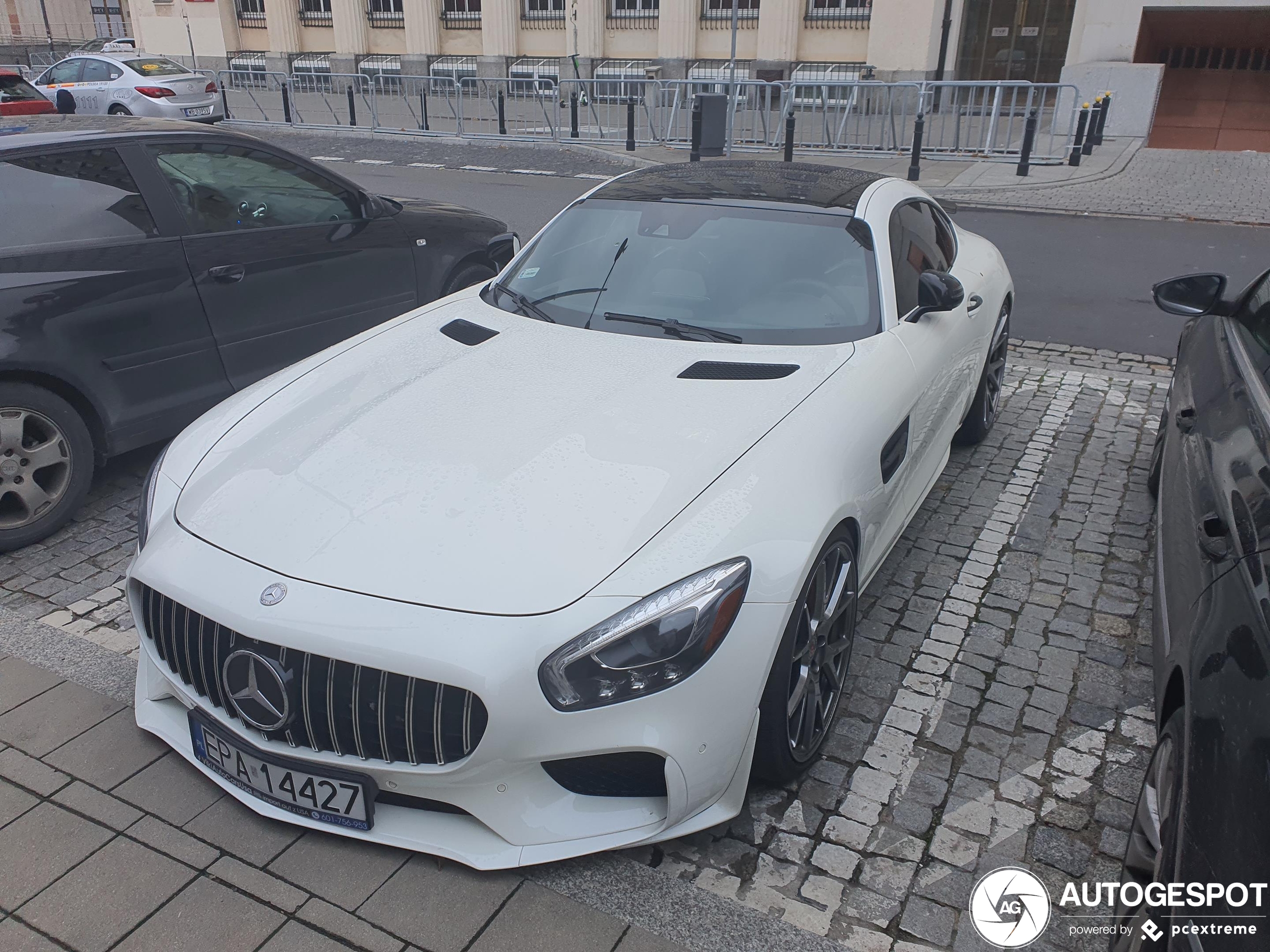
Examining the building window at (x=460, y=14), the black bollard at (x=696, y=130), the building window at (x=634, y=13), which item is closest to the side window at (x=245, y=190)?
the black bollard at (x=696, y=130)

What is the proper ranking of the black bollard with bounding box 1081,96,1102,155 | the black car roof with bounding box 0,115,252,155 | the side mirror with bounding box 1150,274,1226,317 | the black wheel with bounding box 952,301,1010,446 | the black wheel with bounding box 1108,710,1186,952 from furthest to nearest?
the black bollard with bounding box 1081,96,1102,155
the black wheel with bounding box 952,301,1010,446
the black car roof with bounding box 0,115,252,155
the side mirror with bounding box 1150,274,1226,317
the black wheel with bounding box 1108,710,1186,952

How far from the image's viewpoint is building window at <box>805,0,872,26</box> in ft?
80.2

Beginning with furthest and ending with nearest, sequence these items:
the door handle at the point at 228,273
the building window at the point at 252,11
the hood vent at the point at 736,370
A: the building window at the point at 252,11
the door handle at the point at 228,273
the hood vent at the point at 736,370

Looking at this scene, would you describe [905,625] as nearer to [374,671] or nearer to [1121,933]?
[1121,933]

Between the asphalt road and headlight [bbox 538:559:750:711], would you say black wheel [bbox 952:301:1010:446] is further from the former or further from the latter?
headlight [bbox 538:559:750:711]

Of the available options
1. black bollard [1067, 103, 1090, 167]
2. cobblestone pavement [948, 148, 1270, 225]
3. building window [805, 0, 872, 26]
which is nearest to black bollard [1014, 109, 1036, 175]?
cobblestone pavement [948, 148, 1270, 225]

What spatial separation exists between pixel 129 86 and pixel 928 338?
21.1 meters

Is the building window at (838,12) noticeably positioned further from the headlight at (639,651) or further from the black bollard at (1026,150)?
the headlight at (639,651)

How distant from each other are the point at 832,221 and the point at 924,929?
104 inches

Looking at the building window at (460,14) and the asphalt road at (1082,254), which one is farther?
the building window at (460,14)

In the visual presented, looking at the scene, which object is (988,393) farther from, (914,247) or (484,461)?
(484,461)

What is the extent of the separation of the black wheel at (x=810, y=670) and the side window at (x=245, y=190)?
369 centimetres

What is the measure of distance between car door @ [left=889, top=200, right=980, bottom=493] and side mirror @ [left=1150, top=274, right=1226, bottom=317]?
0.82 metres

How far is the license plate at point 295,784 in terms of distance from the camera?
8.05 feet
